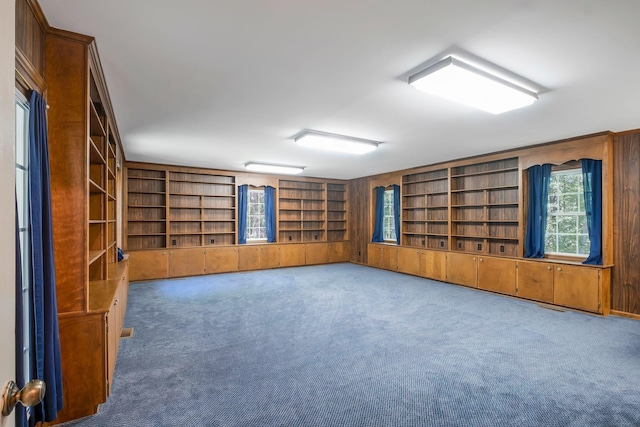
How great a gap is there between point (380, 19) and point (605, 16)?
133 centimetres

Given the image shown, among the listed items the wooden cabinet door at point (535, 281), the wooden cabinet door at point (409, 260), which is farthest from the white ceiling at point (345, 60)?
the wooden cabinet door at point (409, 260)

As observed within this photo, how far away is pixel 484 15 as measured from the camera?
191 centimetres

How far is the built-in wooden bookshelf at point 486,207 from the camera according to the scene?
19.6ft

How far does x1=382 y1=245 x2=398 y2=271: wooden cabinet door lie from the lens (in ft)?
26.6

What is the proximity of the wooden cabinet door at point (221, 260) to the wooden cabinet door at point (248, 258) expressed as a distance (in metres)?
0.13

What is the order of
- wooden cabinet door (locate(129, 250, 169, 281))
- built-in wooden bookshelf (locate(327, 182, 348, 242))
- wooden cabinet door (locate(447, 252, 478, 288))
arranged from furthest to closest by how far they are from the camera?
1. built-in wooden bookshelf (locate(327, 182, 348, 242))
2. wooden cabinet door (locate(129, 250, 169, 281))
3. wooden cabinet door (locate(447, 252, 478, 288))

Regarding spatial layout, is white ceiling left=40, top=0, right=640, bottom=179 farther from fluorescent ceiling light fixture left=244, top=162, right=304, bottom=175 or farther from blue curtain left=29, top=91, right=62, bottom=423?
fluorescent ceiling light fixture left=244, top=162, right=304, bottom=175

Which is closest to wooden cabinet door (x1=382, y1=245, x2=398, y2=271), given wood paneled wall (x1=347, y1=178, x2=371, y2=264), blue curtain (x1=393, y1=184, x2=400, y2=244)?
blue curtain (x1=393, y1=184, x2=400, y2=244)

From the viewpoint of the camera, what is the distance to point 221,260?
7.82 metres

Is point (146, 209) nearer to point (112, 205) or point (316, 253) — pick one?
point (112, 205)

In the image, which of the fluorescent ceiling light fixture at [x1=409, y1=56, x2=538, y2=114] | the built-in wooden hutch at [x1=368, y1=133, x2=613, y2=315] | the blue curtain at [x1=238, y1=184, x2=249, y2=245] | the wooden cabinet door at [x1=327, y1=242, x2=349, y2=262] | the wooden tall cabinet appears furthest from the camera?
the wooden cabinet door at [x1=327, y1=242, x2=349, y2=262]

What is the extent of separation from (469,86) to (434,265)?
5.02 m

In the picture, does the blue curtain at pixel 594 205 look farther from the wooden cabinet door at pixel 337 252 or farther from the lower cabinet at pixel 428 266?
the wooden cabinet door at pixel 337 252

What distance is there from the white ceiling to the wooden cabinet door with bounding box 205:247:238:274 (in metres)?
3.79
